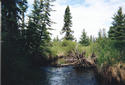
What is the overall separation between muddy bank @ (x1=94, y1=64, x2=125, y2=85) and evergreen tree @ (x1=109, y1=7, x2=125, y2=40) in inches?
1029

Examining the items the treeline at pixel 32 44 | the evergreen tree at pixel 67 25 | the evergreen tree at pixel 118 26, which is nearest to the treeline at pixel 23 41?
the treeline at pixel 32 44

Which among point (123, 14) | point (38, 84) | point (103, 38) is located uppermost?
point (123, 14)

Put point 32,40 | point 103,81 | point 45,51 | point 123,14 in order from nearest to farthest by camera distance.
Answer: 1. point 103,81
2. point 32,40
3. point 45,51
4. point 123,14

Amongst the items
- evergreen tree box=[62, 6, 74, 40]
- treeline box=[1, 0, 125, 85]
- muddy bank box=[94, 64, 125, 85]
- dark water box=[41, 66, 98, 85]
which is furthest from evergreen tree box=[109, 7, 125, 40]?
muddy bank box=[94, 64, 125, 85]

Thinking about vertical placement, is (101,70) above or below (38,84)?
above

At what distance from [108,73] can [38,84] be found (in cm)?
472

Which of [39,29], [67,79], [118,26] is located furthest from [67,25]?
[67,79]

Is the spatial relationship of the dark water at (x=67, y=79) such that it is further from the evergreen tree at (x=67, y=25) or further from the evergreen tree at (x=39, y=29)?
the evergreen tree at (x=67, y=25)

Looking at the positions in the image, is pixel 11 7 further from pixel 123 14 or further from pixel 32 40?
pixel 123 14

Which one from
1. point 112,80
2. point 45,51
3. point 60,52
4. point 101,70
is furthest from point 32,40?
point 112,80

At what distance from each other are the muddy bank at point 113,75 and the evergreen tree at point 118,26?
26.1 meters

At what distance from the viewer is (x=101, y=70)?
7711 millimetres

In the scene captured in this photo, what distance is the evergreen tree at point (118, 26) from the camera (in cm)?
3071

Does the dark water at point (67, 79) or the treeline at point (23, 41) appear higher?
the treeline at point (23, 41)
